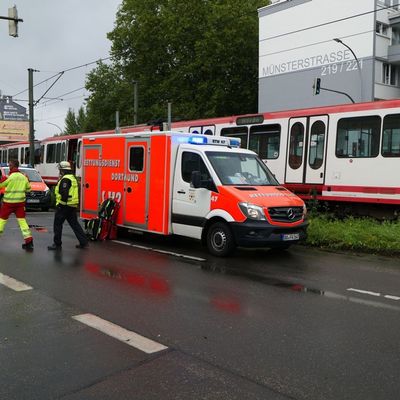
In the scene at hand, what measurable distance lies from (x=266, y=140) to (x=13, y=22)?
29.3 ft

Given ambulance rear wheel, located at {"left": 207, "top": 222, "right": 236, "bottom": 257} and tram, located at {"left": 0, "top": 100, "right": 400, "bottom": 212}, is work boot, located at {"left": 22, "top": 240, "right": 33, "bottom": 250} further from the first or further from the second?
tram, located at {"left": 0, "top": 100, "right": 400, "bottom": 212}

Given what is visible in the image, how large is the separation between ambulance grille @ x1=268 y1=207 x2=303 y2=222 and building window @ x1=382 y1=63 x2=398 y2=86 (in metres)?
35.2

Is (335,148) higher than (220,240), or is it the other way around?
(335,148)

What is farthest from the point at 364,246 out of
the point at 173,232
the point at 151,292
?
the point at 151,292

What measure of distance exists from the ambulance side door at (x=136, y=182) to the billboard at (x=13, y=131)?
71.1 metres

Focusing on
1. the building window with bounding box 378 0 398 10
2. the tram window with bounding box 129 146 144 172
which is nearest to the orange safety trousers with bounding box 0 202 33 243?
the tram window with bounding box 129 146 144 172

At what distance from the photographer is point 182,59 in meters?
40.4

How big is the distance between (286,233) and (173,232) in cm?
242

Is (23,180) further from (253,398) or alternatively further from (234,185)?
(253,398)

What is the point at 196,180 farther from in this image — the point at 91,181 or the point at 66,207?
the point at 91,181

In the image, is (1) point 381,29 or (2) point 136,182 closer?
(2) point 136,182

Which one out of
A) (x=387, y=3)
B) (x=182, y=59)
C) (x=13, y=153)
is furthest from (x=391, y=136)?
(x=387, y=3)

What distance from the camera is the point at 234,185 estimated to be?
9766 mm

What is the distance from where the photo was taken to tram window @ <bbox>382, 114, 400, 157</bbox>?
12.6 m
